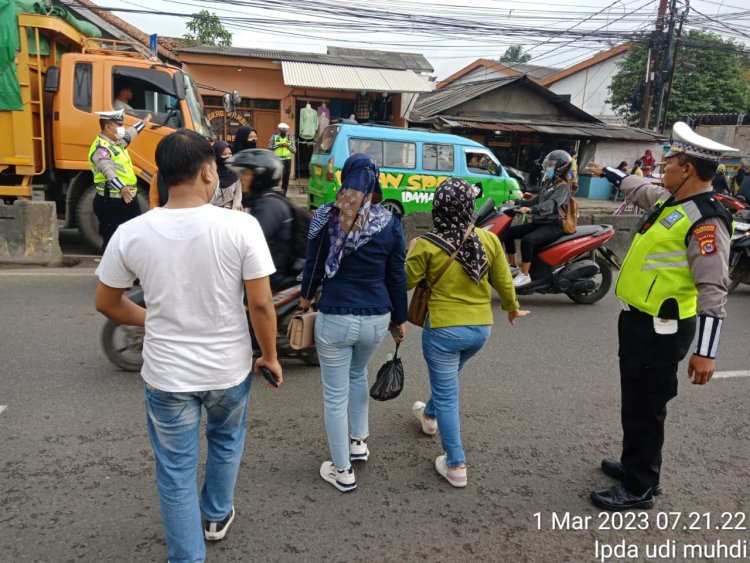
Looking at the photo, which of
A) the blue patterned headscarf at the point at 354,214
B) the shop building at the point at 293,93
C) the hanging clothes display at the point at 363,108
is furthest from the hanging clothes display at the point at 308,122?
the blue patterned headscarf at the point at 354,214

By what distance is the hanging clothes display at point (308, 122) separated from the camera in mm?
16188

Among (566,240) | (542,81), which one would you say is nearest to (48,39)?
(566,240)

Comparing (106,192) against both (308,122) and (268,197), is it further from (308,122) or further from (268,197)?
(308,122)

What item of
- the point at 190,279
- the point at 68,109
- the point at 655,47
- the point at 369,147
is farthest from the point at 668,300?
the point at 655,47

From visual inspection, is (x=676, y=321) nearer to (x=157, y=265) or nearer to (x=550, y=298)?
(x=157, y=265)

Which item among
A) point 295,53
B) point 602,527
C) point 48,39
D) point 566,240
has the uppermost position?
point 295,53

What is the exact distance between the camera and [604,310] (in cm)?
625

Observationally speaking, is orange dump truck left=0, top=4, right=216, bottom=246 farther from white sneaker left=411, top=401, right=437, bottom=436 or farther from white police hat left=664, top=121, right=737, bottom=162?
white police hat left=664, top=121, right=737, bottom=162

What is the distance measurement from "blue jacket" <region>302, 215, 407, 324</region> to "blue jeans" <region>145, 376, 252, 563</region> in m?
0.62

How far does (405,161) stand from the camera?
10.4 meters

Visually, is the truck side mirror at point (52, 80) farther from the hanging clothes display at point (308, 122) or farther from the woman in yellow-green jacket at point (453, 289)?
the hanging clothes display at point (308, 122)

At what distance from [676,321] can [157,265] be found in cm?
221

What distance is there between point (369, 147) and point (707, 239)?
832cm

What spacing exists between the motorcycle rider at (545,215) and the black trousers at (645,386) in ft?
10.5
